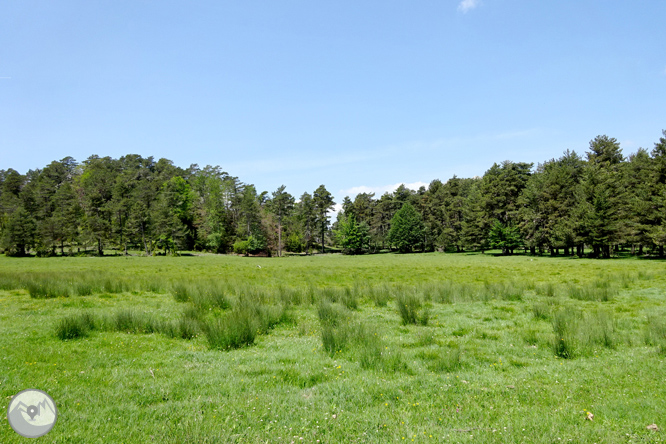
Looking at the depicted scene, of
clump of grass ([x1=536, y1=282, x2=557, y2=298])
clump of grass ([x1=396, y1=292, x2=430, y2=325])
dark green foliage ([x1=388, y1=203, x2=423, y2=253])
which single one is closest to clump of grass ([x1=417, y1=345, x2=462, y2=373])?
clump of grass ([x1=396, y1=292, x2=430, y2=325])

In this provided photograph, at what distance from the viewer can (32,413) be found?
323 centimetres

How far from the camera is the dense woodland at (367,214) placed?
1708 inches

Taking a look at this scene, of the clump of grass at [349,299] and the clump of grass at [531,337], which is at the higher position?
the clump of grass at [349,299]

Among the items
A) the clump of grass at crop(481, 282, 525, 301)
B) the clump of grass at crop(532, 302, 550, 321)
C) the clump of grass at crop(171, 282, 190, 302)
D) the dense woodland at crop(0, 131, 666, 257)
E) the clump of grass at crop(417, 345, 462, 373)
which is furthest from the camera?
the dense woodland at crop(0, 131, 666, 257)

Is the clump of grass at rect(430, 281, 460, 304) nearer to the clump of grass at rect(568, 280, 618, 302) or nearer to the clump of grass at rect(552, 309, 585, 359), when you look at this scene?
the clump of grass at rect(568, 280, 618, 302)

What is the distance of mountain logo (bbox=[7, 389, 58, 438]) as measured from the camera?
304 centimetres

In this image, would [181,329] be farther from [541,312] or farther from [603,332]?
[541,312]

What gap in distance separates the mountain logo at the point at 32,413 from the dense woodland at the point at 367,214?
49299mm

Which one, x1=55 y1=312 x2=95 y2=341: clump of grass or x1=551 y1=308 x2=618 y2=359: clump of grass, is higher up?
x1=55 y1=312 x2=95 y2=341: clump of grass

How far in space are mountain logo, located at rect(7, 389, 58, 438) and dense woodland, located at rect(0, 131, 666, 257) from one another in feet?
162

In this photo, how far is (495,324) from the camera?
9.50 metres

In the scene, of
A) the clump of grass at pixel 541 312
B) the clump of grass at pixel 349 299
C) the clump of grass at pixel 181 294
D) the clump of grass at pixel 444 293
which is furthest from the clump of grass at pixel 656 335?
the clump of grass at pixel 181 294

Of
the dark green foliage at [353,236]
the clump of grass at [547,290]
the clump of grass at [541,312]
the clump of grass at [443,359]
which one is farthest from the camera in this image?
the dark green foliage at [353,236]

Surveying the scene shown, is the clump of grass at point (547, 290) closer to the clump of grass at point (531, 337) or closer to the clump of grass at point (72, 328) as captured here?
the clump of grass at point (531, 337)
